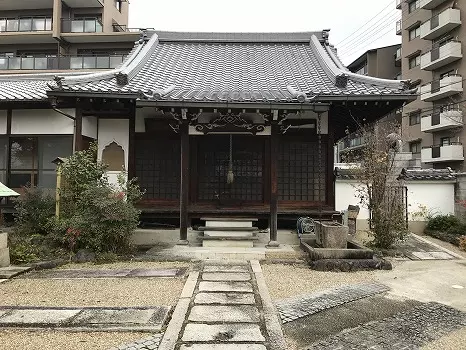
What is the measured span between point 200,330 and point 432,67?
1295 inches

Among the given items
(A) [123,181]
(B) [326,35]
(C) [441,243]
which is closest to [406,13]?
(B) [326,35]

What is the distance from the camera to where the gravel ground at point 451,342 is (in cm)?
408

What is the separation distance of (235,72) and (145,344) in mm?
10519

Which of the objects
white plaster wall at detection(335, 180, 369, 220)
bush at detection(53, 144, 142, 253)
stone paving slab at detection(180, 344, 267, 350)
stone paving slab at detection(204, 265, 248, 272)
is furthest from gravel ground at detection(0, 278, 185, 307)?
white plaster wall at detection(335, 180, 369, 220)

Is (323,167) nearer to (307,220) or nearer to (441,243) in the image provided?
(307,220)

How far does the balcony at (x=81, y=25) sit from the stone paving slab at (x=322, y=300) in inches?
1165

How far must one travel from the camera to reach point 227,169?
11.2m

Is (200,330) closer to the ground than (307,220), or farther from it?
closer to the ground

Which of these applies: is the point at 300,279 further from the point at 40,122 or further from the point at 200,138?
the point at 40,122

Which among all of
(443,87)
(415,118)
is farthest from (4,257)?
(415,118)

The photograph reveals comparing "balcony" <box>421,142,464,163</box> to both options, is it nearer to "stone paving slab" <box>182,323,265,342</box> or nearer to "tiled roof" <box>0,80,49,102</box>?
"tiled roof" <box>0,80,49,102</box>

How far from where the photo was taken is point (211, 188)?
11.2 meters

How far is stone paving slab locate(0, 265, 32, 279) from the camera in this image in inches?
269

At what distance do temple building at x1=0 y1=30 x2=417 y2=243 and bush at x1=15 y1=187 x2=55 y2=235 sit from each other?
5.62ft
